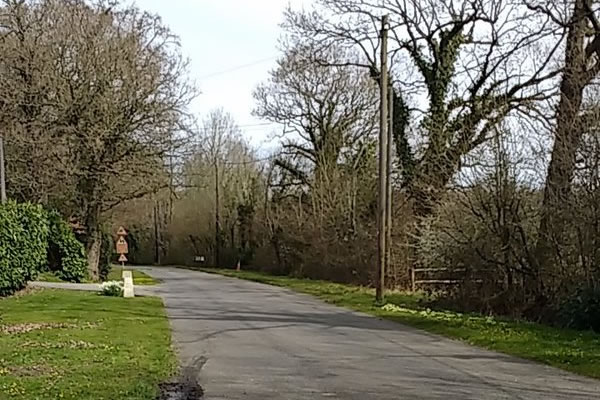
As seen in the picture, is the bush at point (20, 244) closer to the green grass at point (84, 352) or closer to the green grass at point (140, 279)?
the green grass at point (84, 352)

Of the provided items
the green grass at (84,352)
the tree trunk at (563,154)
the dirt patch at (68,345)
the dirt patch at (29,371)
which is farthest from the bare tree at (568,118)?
the dirt patch at (29,371)

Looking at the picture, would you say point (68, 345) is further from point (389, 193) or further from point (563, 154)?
point (389, 193)

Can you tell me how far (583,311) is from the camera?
18984mm

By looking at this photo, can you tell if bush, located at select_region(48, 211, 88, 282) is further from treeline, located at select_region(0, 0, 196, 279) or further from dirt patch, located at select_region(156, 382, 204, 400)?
dirt patch, located at select_region(156, 382, 204, 400)

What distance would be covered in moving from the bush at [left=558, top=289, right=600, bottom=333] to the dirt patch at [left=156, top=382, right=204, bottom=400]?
35.1 ft

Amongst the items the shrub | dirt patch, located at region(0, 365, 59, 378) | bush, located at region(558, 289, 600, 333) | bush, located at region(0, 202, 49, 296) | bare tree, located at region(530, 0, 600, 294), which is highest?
bare tree, located at region(530, 0, 600, 294)

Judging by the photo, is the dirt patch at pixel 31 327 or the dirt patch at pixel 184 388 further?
the dirt patch at pixel 31 327

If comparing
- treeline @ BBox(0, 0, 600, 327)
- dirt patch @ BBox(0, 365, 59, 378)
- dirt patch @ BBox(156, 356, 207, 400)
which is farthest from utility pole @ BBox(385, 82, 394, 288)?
dirt patch @ BBox(0, 365, 59, 378)

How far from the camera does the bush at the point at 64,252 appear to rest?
128 ft

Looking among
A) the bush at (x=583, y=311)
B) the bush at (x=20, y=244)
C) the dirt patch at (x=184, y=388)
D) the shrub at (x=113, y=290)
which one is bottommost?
the dirt patch at (x=184, y=388)

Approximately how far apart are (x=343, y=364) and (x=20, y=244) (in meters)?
20.5

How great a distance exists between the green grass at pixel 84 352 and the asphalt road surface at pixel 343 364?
664 millimetres

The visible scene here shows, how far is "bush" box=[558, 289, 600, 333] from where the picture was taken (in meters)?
18.7

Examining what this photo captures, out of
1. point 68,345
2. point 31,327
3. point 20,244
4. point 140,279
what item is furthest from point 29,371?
point 140,279
